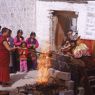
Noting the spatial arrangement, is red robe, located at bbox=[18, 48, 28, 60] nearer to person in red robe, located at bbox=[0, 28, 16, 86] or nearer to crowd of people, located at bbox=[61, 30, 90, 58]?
crowd of people, located at bbox=[61, 30, 90, 58]

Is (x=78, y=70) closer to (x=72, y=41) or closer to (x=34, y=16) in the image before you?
(x=72, y=41)

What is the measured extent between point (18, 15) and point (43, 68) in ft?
13.7

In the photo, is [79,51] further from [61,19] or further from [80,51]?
[61,19]

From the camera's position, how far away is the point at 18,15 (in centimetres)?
1786

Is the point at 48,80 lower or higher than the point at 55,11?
lower

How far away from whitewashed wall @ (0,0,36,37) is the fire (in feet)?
8.66

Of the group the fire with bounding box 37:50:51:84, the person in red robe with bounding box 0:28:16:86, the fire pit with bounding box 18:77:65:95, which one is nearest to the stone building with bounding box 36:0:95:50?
the fire with bounding box 37:50:51:84

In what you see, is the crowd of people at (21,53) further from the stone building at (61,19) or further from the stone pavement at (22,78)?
the stone building at (61,19)

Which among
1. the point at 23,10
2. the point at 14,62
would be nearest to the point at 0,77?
the point at 14,62

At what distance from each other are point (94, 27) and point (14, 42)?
10.1 feet

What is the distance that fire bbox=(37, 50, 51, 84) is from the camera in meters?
13.3

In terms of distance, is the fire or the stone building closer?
the fire

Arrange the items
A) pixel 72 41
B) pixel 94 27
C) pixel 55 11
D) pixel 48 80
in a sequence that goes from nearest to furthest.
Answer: pixel 48 80, pixel 72 41, pixel 94 27, pixel 55 11

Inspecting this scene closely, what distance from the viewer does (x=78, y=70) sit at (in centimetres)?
1259
